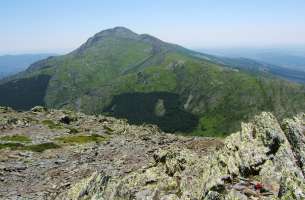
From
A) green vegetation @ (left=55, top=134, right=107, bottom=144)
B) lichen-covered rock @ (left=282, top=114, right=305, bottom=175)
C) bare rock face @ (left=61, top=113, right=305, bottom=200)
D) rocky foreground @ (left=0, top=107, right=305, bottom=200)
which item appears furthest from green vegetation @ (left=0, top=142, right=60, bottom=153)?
lichen-covered rock @ (left=282, top=114, right=305, bottom=175)

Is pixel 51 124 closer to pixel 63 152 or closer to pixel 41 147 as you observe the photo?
pixel 41 147

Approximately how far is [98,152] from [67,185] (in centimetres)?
2079

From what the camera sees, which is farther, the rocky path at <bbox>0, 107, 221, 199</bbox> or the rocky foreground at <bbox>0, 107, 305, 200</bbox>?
the rocky path at <bbox>0, 107, 221, 199</bbox>

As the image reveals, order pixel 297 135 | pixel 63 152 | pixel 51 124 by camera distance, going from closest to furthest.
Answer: pixel 297 135
pixel 63 152
pixel 51 124

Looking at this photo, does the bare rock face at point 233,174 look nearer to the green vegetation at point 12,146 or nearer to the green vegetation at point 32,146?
the green vegetation at point 32,146

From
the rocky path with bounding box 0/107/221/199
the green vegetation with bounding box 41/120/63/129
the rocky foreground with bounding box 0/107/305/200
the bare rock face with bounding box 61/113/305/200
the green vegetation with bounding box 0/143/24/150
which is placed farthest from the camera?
the green vegetation with bounding box 41/120/63/129

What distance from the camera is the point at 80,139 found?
8844cm

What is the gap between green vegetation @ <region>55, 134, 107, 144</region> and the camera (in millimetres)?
85669

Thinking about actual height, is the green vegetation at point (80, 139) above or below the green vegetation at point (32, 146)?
below

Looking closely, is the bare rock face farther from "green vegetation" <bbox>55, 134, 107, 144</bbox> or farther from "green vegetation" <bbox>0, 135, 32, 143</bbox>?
"green vegetation" <bbox>0, 135, 32, 143</bbox>

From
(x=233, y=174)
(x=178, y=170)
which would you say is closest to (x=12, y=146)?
(x=178, y=170)

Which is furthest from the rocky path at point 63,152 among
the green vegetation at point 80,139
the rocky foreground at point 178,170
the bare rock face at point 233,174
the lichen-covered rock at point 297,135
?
the lichen-covered rock at point 297,135

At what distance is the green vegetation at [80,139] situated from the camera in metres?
85.7

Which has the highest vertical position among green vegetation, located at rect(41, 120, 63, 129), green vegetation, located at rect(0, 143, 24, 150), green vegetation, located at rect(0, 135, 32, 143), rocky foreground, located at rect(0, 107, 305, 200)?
rocky foreground, located at rect(0, 107, 305, 200)
